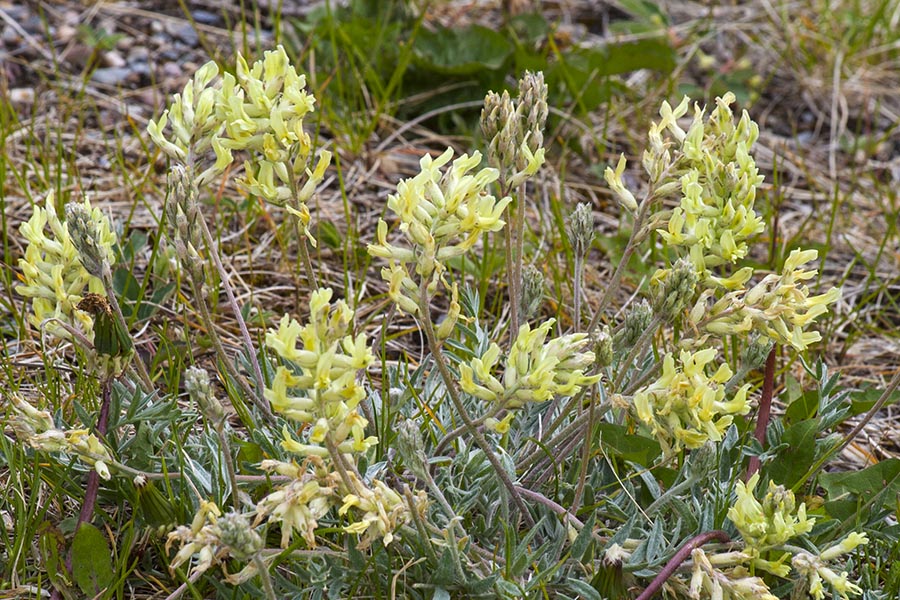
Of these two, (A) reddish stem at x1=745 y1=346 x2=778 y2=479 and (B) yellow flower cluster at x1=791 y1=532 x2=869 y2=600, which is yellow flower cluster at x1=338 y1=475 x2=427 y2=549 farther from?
(A) reddish stem at x1=745 y1=346 x2=778 y2=479

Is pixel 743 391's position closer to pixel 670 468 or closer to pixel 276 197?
pixel 670 468

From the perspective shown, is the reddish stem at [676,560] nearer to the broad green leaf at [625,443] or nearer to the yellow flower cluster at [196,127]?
the broad green leaf at [625,443]

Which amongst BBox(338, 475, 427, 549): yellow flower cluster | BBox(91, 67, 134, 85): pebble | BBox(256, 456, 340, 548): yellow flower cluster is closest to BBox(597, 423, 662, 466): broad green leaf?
BBox(338, 475, 427, 549): yellow flower cluster

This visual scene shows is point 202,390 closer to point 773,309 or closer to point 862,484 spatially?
point 773,309

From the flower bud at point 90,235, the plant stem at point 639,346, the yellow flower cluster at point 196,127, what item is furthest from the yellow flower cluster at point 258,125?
the plant stem at point 639,346

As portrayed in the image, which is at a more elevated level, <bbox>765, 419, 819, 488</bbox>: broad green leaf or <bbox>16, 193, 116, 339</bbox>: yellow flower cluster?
<bbox>16, 193, 116, 339</bbox>: yellow flower cluster

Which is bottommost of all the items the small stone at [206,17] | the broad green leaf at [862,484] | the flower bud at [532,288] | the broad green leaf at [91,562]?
the broad green leaf at [91,562]

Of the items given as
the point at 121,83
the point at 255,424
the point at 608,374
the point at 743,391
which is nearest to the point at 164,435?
the point at 255,424
